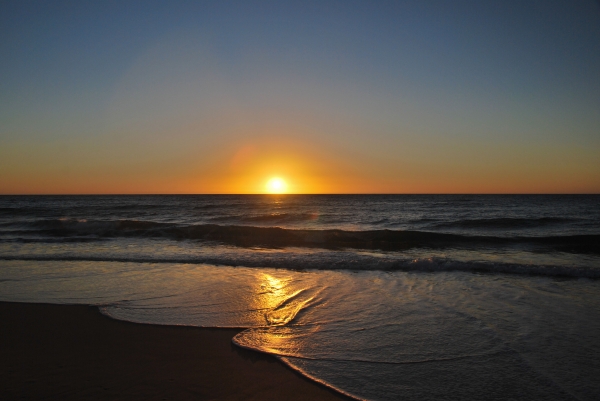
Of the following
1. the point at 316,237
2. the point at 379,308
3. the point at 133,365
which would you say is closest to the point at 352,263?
the point at 379,308

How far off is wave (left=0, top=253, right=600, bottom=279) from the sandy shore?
5964mm

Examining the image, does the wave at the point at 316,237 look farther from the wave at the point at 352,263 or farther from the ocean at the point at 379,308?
the wave at the point at 352,263

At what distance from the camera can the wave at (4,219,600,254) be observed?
56.5 ft

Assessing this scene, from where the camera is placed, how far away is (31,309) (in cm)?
626

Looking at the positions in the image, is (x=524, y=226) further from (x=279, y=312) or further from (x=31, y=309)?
(x=31, y=309)

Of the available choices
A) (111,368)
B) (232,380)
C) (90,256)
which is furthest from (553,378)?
(90,256)

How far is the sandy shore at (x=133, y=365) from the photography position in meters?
3.45

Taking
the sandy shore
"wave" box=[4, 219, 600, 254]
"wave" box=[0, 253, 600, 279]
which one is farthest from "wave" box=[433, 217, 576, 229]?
the sandy shore

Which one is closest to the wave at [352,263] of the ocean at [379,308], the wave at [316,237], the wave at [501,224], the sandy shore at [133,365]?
the ocean at [379,308]

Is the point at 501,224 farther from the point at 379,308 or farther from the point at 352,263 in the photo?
the point at 379,308

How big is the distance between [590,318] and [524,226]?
880 inches

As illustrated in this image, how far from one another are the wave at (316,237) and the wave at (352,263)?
536 centimetres

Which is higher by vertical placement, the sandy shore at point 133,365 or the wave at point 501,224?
the wave at point 501,224

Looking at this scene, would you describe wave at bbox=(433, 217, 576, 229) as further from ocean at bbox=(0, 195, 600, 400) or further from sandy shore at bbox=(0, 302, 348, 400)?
sandy shore at bbox=(0, 302, 348, 400)
